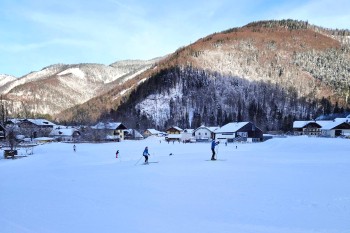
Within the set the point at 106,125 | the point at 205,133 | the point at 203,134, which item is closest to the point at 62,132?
the point at 106,125

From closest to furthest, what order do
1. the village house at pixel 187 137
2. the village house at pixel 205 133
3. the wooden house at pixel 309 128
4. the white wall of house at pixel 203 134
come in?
the village house at pixel 187 137, the wooden house at pixel 309 128, the village house at pixel 205 133, the white wall of house at pixel 203 134

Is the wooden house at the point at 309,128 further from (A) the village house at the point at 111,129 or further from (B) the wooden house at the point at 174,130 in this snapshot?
(A) the village house at the point at 111,129

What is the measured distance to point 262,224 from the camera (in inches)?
332

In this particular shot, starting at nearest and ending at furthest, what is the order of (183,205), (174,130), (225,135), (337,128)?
(183,205) < (337,128) < (225,135) < (174,130)

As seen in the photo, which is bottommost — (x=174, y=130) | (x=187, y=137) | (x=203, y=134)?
(x=187, y=137)

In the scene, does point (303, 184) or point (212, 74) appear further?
point (212, 74)

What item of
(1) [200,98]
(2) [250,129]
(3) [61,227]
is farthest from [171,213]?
(1) [200,98]

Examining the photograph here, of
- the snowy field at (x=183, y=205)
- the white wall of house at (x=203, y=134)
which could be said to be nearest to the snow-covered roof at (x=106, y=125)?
the white wall of house at (x=203, y=134)

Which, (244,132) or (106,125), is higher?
(106,125)

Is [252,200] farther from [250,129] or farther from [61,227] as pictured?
[250,129]

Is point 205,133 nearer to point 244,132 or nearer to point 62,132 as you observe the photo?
point 244,132

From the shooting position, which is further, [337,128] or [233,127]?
[233,127]

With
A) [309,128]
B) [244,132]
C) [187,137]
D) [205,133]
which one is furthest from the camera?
[205,133]

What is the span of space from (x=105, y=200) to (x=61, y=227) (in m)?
3.35
